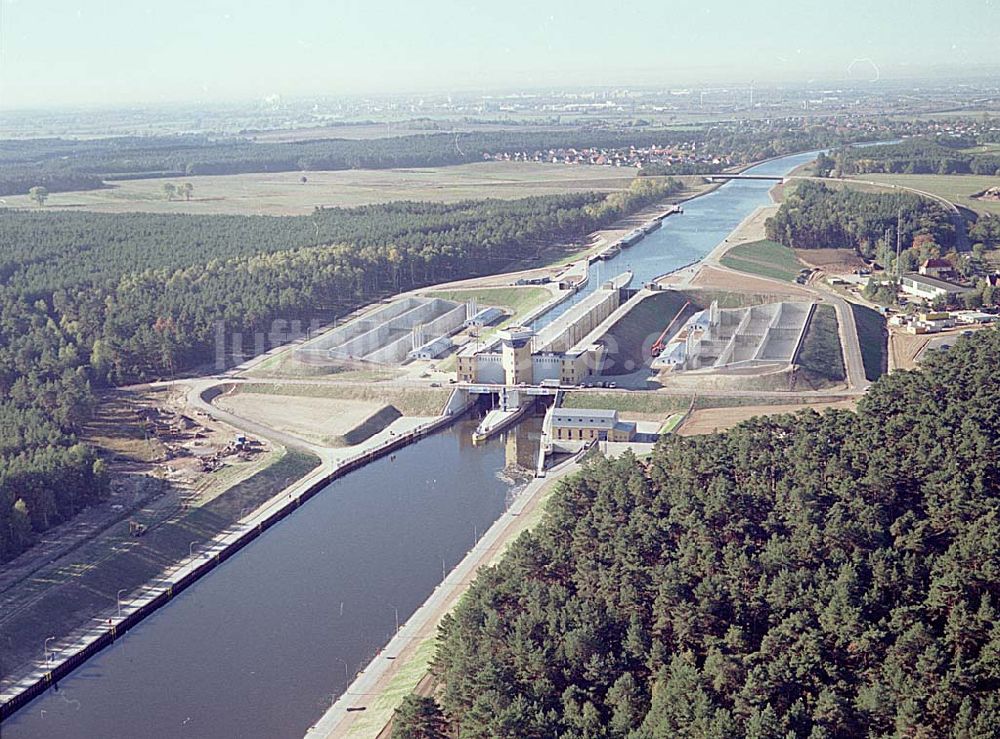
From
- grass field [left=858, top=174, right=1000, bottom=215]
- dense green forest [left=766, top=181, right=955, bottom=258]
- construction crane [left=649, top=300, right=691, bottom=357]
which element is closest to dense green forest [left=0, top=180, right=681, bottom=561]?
dense green forest [left=766, top=181, right=955, bottom=258]

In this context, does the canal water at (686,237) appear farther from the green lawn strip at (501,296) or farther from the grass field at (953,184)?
the grass field at (953,184)

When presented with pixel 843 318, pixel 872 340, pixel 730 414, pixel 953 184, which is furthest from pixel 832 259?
pixel 730 414

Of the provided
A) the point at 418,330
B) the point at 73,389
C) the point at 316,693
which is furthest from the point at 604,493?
the point at 418,330

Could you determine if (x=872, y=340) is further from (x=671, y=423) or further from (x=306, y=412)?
(x=306, y=412)

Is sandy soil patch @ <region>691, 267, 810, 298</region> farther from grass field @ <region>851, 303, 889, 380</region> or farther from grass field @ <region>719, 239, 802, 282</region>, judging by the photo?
grass field @ <region>851, 303, 889, 380</region>

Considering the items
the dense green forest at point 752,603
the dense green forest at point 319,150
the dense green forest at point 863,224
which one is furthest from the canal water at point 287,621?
the dense green forest at point 319,150
